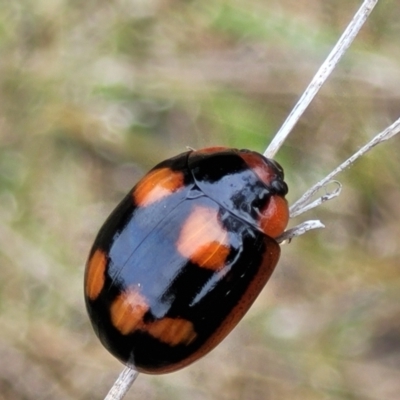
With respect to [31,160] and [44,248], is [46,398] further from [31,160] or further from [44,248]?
[31,160]

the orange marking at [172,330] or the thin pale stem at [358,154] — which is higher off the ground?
the thin pale stem at [358,154]

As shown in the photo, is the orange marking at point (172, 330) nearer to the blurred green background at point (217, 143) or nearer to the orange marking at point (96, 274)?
the orange marking at point (96, 274)

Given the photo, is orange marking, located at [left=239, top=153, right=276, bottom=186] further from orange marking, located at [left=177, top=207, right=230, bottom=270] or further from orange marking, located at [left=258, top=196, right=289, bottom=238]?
orange marking, located at [left=177, top=207, right=230, bottom=270]

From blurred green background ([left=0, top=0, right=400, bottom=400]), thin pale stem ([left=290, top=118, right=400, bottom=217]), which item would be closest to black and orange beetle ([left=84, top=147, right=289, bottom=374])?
thin pale stem ([left=290, top=118, right=400, bottom=217])

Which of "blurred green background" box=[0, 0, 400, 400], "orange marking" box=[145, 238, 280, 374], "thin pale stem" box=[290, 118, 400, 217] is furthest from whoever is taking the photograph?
"blurred green background" box=[0, 0, 400, 400]

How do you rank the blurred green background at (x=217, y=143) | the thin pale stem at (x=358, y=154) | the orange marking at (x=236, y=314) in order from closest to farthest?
the thin pale stem at (x=358, y=154) → the orange marking at (x=236, y=314) → the blurred green background at (x=217, y=143)

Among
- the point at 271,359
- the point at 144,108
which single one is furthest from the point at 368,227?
the point at 144,108

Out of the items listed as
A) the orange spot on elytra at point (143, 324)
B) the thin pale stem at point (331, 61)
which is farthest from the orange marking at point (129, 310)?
the thin pale stem at point (331, 61)
